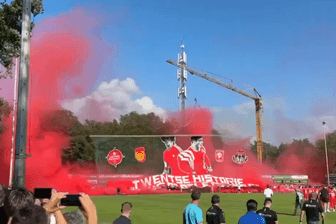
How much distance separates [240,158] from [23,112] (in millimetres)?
59206

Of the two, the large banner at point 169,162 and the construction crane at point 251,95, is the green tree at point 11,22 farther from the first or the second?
the construction crane at point 251,95

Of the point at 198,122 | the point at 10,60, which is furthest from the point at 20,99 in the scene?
the point at 198,122

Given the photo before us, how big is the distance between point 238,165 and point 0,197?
63718mm

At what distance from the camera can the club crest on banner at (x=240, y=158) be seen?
212ft

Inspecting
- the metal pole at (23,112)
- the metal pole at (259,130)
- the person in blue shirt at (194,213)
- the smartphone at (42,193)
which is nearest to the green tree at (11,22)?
the metal pole at (23,112)

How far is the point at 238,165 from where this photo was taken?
65.9 meters

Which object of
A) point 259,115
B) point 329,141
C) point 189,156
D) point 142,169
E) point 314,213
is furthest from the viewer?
point 259,115

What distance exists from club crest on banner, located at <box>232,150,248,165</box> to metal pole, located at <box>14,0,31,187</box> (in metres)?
58.6

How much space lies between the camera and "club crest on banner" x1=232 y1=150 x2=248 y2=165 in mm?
64750

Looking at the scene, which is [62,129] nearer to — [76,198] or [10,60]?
[10,60]

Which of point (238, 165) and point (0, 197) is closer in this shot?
point (0, 197)

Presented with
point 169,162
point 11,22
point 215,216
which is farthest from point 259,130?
point 215,216

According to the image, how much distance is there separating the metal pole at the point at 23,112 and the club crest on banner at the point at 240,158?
192 ft

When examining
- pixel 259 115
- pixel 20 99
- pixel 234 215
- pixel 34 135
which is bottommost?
pixel 234 215
